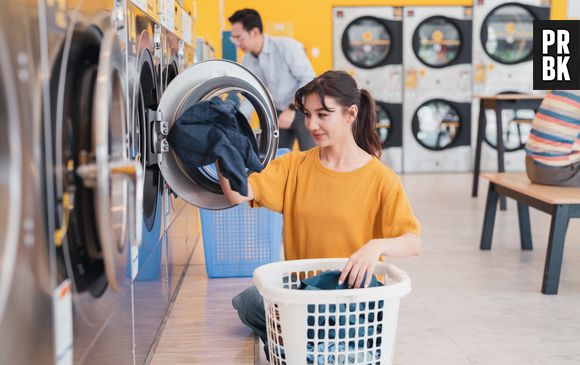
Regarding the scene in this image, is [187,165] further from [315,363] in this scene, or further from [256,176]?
[315,363]

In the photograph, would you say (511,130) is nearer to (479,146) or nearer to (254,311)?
(479,146)

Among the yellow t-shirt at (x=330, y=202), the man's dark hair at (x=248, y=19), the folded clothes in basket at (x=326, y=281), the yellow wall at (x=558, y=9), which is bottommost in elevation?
the folded clothes in basket at (x=326, y=281)

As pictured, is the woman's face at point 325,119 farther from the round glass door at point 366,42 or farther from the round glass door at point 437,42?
the round glass door at point 437,42

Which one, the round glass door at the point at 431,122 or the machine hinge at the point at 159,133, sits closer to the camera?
the machine hinge at the point at 159,133

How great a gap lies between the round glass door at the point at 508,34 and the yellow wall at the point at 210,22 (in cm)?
291

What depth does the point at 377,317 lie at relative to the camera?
69.2 inches

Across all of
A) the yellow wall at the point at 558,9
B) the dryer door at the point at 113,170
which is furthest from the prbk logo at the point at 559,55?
the dryer door at the point at 113,170

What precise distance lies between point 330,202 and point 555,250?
136 centimetres

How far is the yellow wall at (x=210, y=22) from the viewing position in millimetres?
6050

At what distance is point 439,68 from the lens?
7.60 metres

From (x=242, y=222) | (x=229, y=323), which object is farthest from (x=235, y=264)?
(x=229, y=323)

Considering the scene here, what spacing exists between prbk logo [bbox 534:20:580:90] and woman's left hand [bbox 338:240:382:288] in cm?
283

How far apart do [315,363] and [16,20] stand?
3.55 feet

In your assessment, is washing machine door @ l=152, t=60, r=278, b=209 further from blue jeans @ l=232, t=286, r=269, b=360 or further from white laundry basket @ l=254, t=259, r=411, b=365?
white laundry basket @ l=254, t=259, r=411, b=365
